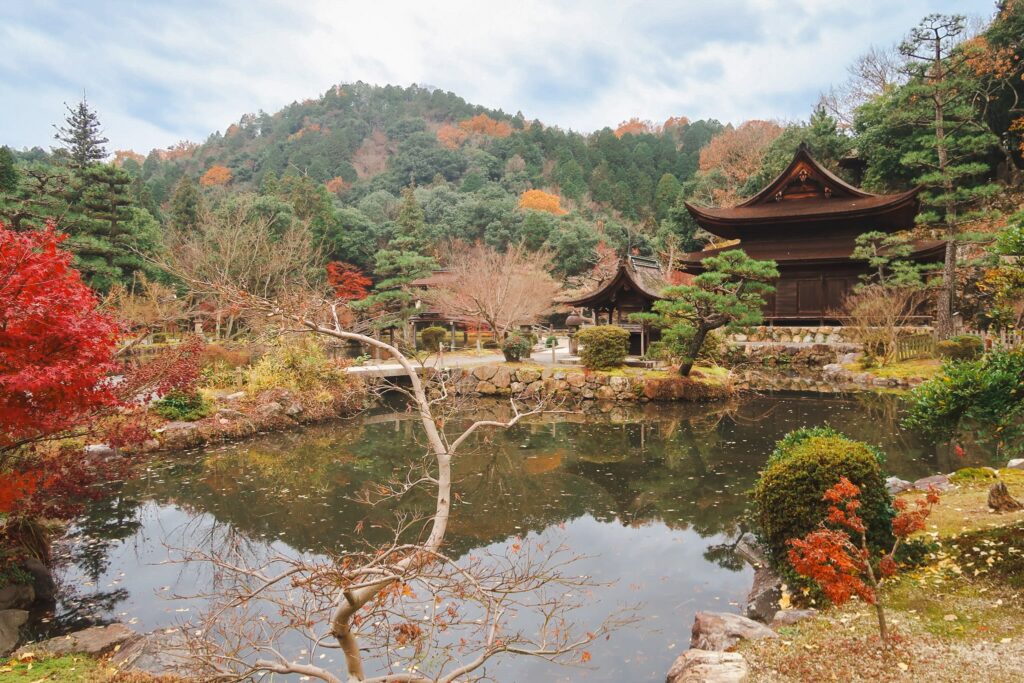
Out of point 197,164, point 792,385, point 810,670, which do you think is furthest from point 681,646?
point 197,164

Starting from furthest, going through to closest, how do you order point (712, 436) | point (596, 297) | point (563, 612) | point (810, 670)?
point (596, 297), point (712, 436), point (563, 612), point (810, 670)

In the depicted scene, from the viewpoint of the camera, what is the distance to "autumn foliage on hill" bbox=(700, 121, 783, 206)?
38.0 m

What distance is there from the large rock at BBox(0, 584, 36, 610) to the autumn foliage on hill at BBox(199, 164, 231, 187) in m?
60.1

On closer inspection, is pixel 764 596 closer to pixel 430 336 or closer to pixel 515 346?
pixel 515 346

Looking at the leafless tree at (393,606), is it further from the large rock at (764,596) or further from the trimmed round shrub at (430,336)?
the trimmed round shrub at (430,336)

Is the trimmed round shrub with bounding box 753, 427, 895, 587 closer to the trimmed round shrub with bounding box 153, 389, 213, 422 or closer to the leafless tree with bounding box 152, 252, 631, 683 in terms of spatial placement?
the leafless tree with bounding box 152, 252, 631, 683

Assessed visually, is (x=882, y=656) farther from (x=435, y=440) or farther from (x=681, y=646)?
(x=435, y=440)

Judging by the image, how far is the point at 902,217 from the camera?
22875 millimetres

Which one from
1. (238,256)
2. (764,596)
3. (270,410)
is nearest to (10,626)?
(764,596)

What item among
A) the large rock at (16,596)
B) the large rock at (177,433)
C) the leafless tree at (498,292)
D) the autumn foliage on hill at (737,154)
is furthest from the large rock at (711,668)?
→ the autumn foliage on hill at (737,154)

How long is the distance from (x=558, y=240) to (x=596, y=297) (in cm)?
1726

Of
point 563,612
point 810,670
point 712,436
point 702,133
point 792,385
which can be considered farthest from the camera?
point 702,133

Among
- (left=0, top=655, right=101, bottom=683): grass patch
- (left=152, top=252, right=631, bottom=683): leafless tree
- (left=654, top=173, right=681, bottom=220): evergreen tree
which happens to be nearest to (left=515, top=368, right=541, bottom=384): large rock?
(left=152, top=252, right=631, bottom=683): leafless tree

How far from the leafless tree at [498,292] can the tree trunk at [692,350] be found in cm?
600
